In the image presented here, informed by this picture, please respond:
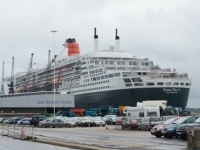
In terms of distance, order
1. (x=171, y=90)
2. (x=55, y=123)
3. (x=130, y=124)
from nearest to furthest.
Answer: (x=130, y=124), (x=55, y=123), (x=171, y=90)

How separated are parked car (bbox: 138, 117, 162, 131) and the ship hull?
45.8 metres

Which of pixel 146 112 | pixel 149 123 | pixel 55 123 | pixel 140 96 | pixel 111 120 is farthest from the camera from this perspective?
pixel 140 96

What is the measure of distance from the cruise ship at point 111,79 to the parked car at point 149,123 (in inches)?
1730

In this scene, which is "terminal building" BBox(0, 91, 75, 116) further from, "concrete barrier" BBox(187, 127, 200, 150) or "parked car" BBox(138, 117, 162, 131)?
"concrete barrier" BBox(187, 127, 200, 150)

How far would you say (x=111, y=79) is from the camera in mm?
90750

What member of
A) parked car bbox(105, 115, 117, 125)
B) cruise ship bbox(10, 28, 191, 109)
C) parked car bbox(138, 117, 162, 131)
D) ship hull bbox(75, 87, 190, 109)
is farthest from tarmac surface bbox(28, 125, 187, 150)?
ship hull bbox(75, 87, 190, 109)

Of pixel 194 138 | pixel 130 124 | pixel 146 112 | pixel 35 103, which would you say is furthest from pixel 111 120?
pixel 194 138

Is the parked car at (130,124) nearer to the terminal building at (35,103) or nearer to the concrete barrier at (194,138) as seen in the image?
the concrete barrier at (194,138)

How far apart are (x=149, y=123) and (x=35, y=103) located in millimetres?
64506

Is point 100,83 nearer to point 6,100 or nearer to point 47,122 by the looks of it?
point 6,100

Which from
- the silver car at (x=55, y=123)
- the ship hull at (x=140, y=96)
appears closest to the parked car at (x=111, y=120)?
the silver car at (x=55, y=123)

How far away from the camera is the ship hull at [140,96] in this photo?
→ 284 feet

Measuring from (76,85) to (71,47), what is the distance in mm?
20287

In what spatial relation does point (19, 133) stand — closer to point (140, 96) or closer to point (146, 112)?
point (146, 112)
